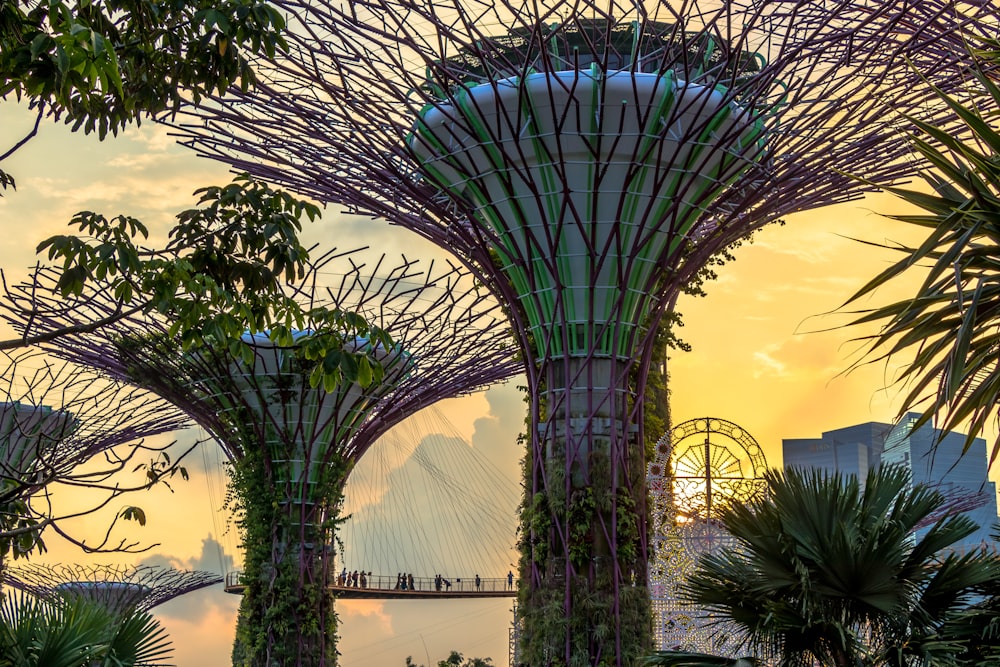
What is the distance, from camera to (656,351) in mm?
20375

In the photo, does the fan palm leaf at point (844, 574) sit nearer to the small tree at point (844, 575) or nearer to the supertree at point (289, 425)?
the small tree at point (844, 575)

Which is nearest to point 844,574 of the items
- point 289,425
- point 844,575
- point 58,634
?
point 844,575

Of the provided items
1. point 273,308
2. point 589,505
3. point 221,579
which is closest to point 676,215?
point 589,505

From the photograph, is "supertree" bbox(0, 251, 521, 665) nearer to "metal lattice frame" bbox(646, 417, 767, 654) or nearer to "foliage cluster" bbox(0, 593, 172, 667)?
"metal lattice frame" bbox(646, 417, 767, 654)

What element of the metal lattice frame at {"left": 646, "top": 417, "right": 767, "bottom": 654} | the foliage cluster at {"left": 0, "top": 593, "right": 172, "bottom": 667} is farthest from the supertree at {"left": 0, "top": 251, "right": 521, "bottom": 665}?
the foliage cluster at {"left": 0, "top": 593, "right": 172, "bottom": 667}

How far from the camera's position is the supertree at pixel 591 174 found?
1478 centimetres

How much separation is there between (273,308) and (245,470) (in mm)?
18732

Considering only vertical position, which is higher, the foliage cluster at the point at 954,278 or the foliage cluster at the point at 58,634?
the foliage cluster at the point at 954,278

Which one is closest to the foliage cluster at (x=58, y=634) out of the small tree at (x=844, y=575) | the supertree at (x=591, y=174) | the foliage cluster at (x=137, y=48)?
the foliage cluster at (x=137, y=48)

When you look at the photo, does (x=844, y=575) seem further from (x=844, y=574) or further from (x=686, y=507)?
(x=686, y=507)

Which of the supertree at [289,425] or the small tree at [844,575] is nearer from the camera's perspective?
the small tree at [844,575]

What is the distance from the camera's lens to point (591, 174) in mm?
15523

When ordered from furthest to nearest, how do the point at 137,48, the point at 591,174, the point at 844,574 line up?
the point at 591,174
the point at 844,574
the point at 137,48

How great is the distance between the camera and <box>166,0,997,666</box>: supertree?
14.8m
